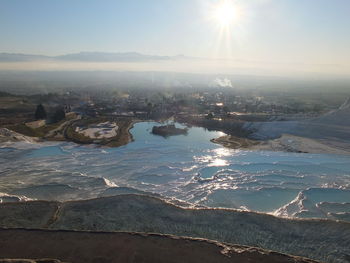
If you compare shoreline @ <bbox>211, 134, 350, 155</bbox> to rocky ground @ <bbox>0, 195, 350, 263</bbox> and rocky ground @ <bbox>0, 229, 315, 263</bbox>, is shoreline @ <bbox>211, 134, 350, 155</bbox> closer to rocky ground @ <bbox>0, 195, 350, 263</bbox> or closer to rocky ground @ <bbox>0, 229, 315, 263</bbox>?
rocky ground @ <bbox>0, 195, 350, 263</bbox>

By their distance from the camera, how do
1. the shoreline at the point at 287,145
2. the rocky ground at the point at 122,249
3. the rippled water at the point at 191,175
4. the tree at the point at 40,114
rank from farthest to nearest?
the tree at the point at 40,114, the shoreline at the point at 287,145, the rippled water at the point at 191,175, the rocky ground at the point at 122,249

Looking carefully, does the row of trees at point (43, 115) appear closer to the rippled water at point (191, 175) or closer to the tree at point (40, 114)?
the tree at point (40, 114)

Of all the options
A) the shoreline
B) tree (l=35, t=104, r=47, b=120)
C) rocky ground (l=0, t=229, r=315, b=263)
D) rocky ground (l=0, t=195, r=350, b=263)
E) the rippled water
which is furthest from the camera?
tree (l=35, t=104, r=47, b=120)

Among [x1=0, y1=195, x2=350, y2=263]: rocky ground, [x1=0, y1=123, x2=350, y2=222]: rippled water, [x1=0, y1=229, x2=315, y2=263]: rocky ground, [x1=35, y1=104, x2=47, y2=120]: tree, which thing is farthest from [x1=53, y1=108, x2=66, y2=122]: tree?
[x1=0, y1=229, x2=315, y2=263]: rocky ground

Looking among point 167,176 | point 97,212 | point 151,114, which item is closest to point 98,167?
point 167,176

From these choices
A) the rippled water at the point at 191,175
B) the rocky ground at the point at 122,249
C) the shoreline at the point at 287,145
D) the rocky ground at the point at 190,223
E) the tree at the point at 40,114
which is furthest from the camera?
the tree at the point at 40,114

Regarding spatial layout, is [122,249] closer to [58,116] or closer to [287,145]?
[287,145]

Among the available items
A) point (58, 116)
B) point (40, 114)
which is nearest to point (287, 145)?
point (58, 116)

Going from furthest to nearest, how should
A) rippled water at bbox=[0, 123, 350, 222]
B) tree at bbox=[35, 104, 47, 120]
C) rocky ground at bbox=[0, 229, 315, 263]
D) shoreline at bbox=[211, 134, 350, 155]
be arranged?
tree at bbox=[35, 104, 47, 120]
shoreline at bbox=[211, 134, 350, 155]
rippled water at bbox=[0, 123, 350, 222]
rocky ground at bbox=[0, 229, 315, 263]

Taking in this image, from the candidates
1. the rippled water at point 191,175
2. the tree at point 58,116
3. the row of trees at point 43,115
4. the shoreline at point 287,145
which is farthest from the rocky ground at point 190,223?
the row of trees at point 43,115
